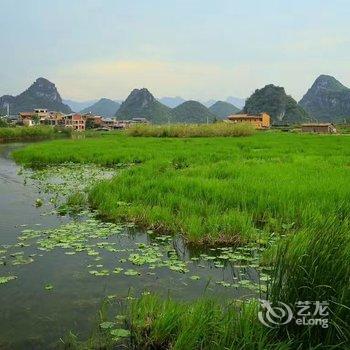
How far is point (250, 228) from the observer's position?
Result: 292 inches

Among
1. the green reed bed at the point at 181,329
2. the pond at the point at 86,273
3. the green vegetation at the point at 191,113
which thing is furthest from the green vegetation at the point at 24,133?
the green vegetation at the point at 191,113

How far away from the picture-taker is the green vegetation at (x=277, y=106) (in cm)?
11988

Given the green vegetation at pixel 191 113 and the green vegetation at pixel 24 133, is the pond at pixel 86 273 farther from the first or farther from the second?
the green vegetation at pixel 191 113

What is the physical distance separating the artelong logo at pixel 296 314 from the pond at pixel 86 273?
103 centimetres

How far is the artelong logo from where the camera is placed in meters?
3.33

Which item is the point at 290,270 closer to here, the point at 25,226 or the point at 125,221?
the point at 125,221

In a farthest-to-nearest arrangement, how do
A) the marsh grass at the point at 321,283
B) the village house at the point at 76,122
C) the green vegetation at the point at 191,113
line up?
the green vegetation at the point at 191,113 < the village house at the point at 76,122 < the marsh grass at the point at 321,283

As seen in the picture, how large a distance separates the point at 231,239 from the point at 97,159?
15281 mm

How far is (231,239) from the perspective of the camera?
23.8 feet

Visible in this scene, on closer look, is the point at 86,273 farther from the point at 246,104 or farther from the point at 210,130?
the point at 246,104

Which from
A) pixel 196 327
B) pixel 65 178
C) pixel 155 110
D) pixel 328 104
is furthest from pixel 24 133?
pixel 328 104

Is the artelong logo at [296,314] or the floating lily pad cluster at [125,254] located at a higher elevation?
the artelong logo at [296,314]

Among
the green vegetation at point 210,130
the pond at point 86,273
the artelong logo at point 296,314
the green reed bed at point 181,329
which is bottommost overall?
the pond at point 86,273

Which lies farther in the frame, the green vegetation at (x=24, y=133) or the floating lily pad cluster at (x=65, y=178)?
the green vegetation at (x=24, y=133)
